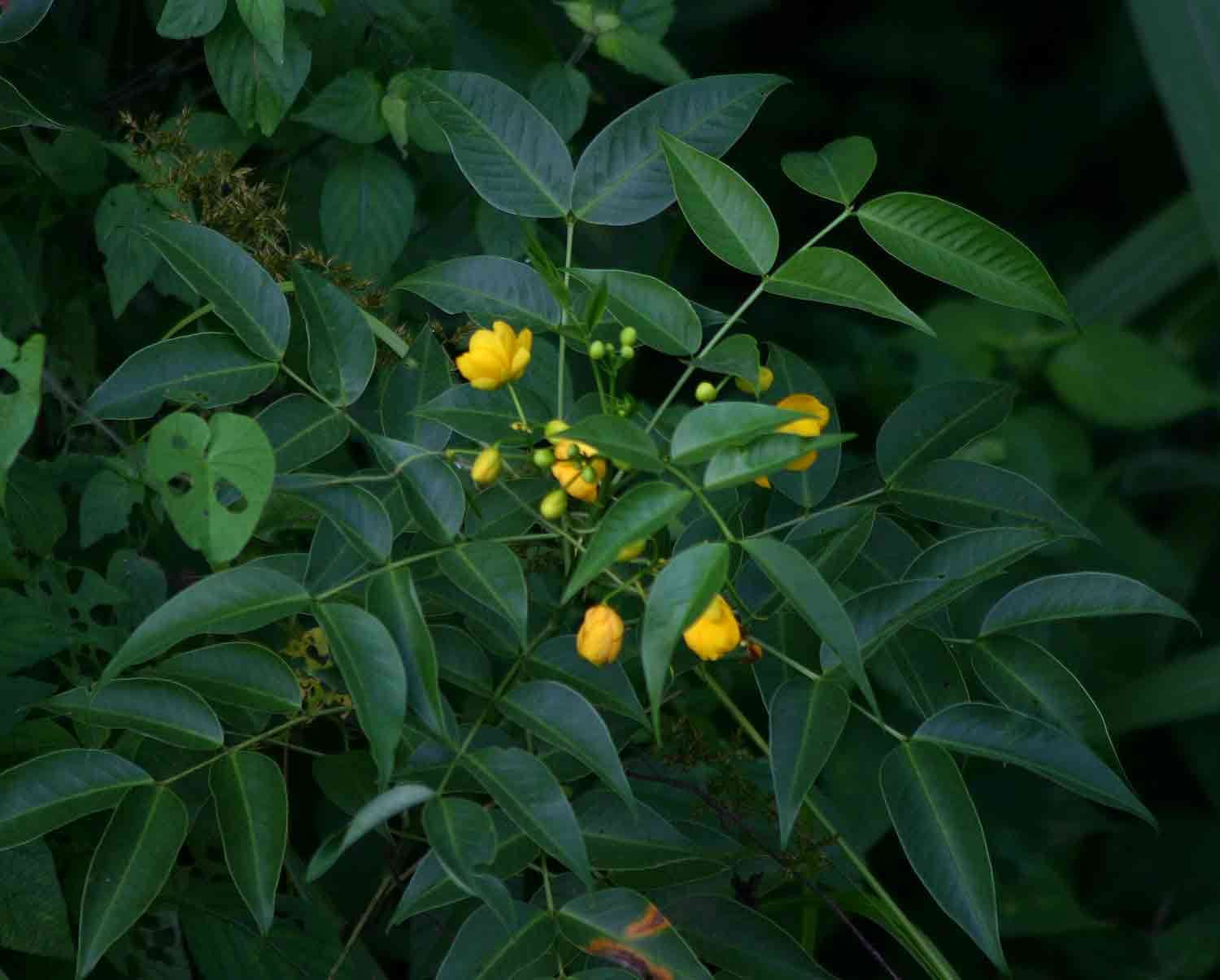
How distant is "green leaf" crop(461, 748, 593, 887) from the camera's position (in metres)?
0.69

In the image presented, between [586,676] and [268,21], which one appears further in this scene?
[268,21]

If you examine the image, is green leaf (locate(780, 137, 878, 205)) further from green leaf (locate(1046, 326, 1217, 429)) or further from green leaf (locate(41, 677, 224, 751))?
green leaf (locate(1046, 326, 1217, 429))

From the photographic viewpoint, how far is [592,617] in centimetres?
72

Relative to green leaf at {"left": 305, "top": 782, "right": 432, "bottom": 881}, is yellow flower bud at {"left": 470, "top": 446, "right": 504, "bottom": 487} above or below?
above

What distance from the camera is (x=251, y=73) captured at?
3.47 feet

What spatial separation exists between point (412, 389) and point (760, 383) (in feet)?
0.71

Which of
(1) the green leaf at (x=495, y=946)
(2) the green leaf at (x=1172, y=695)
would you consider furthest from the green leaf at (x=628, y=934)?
(2) the green leaf at (x=1172, y=695)

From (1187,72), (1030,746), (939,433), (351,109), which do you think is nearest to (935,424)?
(939,433)

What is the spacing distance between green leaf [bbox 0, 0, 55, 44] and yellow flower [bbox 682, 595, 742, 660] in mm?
601

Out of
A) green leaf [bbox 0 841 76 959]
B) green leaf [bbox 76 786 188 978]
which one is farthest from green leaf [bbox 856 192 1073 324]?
green leaf [bbox 0 841 76 959]

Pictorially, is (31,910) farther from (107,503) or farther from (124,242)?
(124,242)

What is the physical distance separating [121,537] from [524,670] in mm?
423

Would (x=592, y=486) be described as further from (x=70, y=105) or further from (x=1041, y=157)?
(x=1041, y=157)

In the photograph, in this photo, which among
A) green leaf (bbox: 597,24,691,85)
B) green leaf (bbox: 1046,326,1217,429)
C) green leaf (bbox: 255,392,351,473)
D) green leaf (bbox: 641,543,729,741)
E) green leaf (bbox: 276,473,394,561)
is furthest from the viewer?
green leaf (bbox: 1046,326,1217,429)
